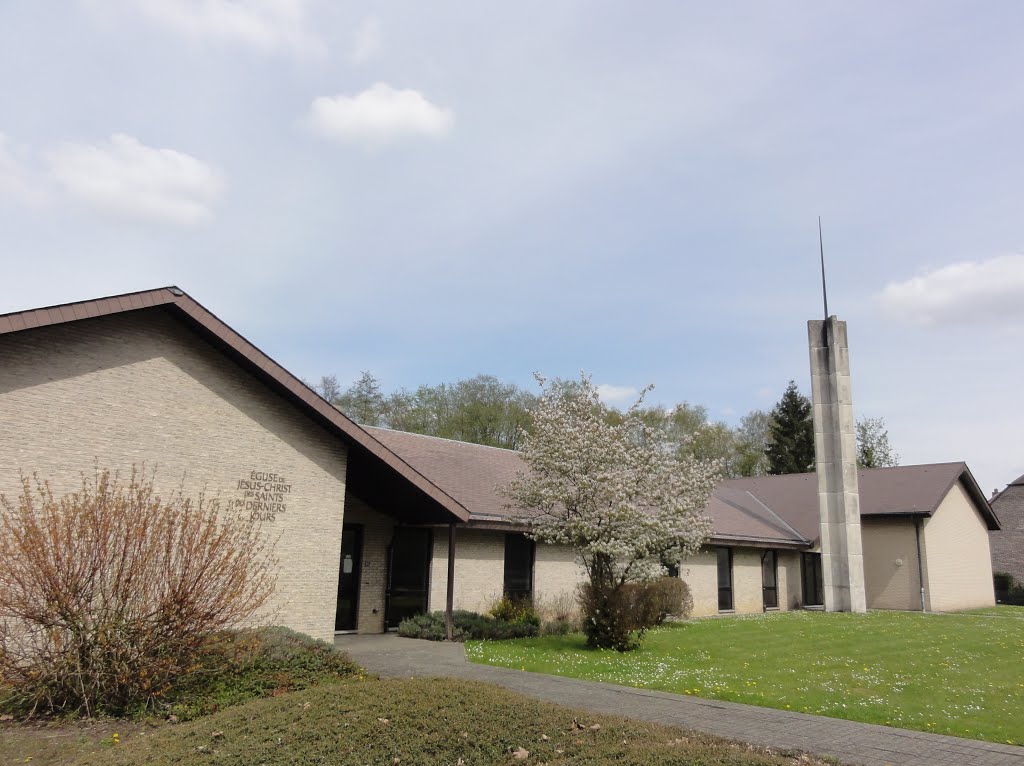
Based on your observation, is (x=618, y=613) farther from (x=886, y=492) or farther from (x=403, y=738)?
(x=886, y=492)

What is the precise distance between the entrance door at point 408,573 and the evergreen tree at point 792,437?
134 ft

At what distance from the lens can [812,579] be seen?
32969 mm

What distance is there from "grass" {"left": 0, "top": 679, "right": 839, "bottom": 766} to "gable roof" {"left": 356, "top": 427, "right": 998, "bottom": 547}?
984cm

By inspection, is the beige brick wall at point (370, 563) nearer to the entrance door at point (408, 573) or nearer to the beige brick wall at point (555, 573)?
the entrance door at point (408, 573)

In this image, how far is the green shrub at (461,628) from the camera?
17.0 metres

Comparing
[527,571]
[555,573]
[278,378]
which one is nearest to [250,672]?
[278,378]

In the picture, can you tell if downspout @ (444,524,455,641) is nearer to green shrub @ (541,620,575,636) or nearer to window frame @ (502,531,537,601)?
green shrub @ (541,620,575,636)

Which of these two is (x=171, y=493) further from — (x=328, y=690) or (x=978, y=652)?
(x=978, y=652)

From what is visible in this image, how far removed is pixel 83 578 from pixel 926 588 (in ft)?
98.9

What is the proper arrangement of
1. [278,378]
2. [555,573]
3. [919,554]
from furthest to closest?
[919,554] < [555,573] < [278,378]

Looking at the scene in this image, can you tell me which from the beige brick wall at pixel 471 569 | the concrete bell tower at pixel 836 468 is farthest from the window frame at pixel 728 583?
the beige brick wall at pixel 471 569

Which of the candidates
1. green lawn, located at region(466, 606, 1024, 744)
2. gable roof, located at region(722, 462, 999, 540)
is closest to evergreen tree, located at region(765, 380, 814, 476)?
gable roof, located at region(722, 462, 999, 540)

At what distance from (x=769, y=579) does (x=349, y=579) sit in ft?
61.5

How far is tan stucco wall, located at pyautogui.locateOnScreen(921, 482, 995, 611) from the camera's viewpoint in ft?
100
